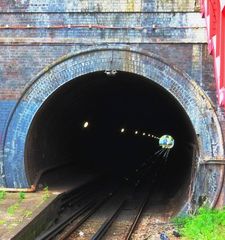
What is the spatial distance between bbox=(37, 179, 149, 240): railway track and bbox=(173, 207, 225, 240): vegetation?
45.3 inches

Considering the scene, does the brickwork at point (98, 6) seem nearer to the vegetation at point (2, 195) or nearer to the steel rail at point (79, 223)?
the vegetation at point (2, 195)

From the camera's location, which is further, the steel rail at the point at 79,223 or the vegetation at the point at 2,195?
the vegetation at the point at 2,195

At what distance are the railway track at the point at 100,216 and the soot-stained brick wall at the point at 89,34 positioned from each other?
6.07 ft

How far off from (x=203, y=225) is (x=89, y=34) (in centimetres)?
462

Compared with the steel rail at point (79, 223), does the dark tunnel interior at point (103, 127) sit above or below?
above

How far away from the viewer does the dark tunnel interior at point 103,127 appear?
41.6ft

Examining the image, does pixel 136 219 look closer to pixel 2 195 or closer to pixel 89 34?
pixel 2 195

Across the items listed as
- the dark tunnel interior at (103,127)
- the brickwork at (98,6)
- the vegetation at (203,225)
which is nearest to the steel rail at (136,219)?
the vegetation at (203,225)

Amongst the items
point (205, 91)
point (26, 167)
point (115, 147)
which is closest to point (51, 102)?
point (26, 167)

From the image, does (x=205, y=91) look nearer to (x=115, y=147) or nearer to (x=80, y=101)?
(x=80, y=101)

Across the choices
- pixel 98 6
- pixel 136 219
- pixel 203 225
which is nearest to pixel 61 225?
pixel 136 219

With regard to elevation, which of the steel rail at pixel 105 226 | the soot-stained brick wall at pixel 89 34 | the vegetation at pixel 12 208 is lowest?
the steel rail at pixel 105 226

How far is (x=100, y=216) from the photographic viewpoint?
43.7ft

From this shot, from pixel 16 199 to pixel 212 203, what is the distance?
3992 millimetres
